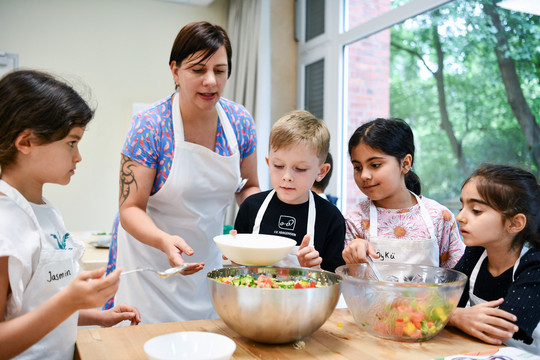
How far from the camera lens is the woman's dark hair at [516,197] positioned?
135 cm

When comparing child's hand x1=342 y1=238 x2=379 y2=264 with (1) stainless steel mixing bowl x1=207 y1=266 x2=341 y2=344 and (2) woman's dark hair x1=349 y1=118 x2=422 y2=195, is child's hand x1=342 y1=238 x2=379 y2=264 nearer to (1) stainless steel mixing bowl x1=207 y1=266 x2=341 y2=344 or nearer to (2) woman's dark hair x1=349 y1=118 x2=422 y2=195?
(1) stainless steel mixing bowl x1=207 y1=266 x2=341 y2=344

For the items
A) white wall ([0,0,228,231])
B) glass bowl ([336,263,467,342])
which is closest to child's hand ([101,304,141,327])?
glass bowl ([336,263,467,342])

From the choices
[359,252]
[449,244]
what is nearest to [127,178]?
[359,252]

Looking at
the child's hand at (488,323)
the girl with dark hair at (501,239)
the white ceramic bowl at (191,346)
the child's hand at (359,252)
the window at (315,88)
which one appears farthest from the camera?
the window at (315,88)

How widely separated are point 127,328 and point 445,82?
8.31 ft

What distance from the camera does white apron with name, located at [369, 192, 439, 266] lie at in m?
1.60

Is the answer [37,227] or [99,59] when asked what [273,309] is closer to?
[37,227]

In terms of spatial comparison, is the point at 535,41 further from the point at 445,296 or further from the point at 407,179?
Answer: the point at 445,296

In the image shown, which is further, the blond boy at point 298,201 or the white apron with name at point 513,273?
the blond boy at point 298,201

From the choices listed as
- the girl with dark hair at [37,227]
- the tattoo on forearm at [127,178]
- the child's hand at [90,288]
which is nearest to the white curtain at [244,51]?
the tattoo on forearm at [127,178]

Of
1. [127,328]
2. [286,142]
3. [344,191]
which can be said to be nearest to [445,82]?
[344,191]

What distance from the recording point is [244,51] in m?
4.32

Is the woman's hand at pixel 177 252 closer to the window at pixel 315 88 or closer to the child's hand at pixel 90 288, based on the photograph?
the child's hand at pixel 90 288

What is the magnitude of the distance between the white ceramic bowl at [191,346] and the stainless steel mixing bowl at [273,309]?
97mm
